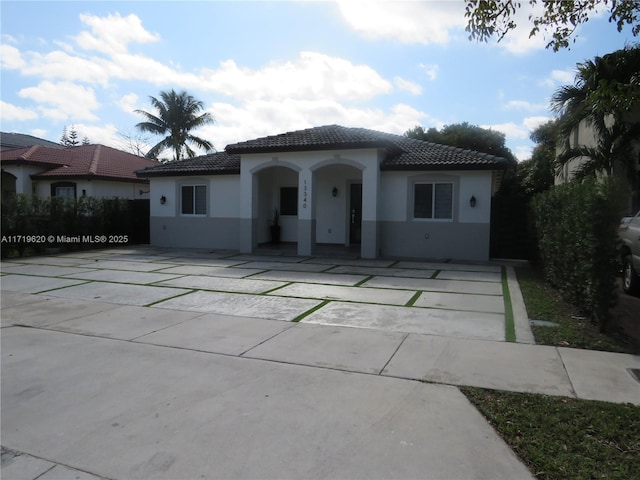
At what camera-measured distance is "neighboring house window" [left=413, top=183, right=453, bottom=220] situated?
1537 centimetres

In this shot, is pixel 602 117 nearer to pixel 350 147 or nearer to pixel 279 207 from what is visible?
pixel 350 147

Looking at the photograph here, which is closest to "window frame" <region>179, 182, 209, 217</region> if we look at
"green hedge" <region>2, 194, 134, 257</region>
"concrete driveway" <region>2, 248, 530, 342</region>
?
"green hedge" <region>2, 194, 134, 257</region>

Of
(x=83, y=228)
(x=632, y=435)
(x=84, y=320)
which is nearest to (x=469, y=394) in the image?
(x=632, y=435)

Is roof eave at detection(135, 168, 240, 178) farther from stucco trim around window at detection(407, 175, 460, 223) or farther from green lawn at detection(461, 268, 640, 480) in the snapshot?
green lawn at detection(461, 268, 640, 480)

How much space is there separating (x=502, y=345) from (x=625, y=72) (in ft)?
29.6

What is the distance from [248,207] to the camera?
17062mm

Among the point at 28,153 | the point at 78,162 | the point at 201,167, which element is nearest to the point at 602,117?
the point at 201,167

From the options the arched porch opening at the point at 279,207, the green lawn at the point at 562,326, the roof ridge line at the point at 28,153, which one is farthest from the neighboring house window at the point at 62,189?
the green lawn at the point at 562,326

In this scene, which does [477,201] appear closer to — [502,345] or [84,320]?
[502,345]

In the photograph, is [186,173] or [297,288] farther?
[186,173]

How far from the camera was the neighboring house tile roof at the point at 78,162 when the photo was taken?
947 inches

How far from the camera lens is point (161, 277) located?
1156 centimetres

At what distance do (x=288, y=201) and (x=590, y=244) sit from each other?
14692 mm

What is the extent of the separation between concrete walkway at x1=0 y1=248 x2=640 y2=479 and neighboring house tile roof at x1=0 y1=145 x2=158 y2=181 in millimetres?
16536
